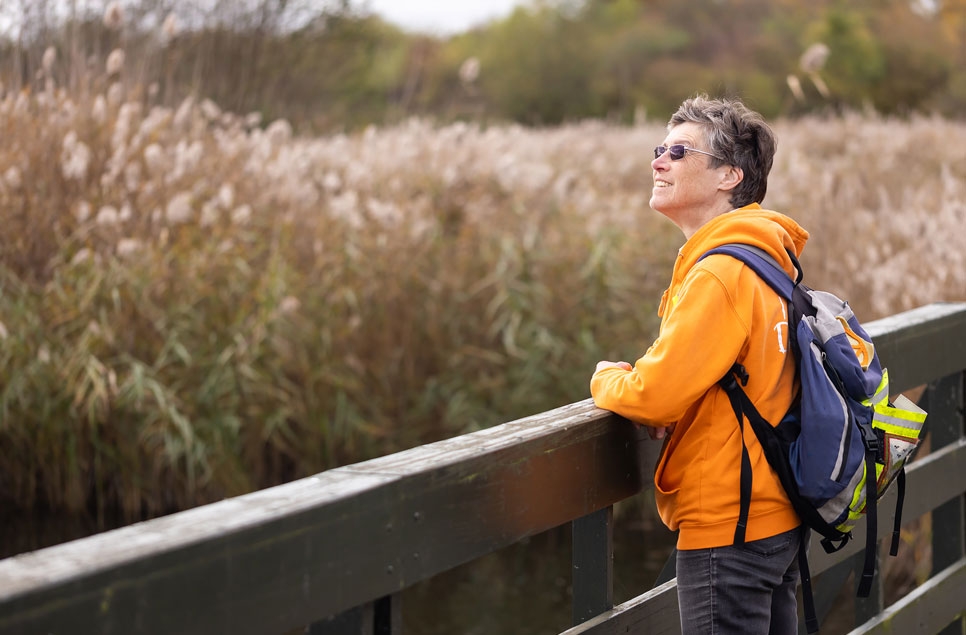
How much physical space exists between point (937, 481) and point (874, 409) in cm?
140

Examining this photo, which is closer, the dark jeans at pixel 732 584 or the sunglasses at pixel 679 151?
the dark jeans at pixel 732 584

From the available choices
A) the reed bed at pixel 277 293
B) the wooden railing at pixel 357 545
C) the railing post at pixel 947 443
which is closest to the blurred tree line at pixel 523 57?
the reed bed at pixel 277 293

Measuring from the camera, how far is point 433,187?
7992 millimetres

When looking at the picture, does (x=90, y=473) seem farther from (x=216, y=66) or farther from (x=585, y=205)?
(x=216, y=66)

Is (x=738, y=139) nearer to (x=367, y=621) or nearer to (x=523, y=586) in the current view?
(x=367, y=621)

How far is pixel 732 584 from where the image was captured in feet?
6.94

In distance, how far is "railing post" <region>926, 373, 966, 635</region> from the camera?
11.7ft

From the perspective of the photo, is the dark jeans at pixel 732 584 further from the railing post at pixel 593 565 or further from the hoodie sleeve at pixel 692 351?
the hoodie sleeve at pixel 692 351

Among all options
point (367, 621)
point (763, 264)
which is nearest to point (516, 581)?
point (763, 264)

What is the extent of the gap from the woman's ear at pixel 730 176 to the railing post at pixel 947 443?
1.61 m

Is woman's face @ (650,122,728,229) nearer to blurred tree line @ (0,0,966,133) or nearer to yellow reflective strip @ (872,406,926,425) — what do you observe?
yellow reflective strip @ (872,406,926,425)

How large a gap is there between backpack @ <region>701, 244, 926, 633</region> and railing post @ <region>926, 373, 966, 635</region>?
1.50 metres

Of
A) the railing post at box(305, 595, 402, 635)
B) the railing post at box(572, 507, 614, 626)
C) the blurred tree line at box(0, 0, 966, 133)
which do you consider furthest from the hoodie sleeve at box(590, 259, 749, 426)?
the blurred tree line at box(0, 0, 966, 133)

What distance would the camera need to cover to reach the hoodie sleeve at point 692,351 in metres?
2.00
